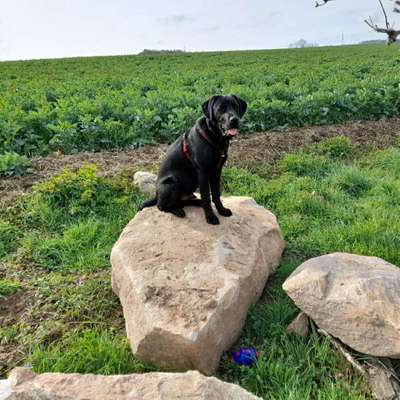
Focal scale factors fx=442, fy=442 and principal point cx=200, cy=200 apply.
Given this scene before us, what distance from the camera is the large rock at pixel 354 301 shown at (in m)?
3.11

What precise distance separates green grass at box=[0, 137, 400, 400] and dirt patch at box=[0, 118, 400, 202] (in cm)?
49

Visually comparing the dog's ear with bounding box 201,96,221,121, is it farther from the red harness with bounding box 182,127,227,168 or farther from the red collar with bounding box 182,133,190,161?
the red collar with bounding box 182,133,190,161

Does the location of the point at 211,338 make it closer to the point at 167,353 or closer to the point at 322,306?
the point at 167,353

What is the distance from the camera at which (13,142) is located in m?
8.29

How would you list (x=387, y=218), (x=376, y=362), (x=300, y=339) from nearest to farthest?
1. (x=376, y=362)
2. (x=300, y=339)
3. (x=387, y=218)

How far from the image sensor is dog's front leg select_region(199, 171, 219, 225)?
4.37m

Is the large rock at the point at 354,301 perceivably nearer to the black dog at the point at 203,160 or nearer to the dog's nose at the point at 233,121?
the black dog at the point at 203,160

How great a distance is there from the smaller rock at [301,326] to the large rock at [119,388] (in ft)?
4.23

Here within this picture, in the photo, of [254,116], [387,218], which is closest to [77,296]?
[387,218]

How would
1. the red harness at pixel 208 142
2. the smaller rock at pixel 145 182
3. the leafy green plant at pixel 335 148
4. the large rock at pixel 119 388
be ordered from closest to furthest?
the large rock at pixel 119 388
the red harness at pixel 208 142
the smaller rock at pixel 145 182
the leafy green plant at pixel 335 148

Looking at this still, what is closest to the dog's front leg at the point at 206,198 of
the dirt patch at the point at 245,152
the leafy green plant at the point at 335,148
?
the dirt patch at the point at 245,152

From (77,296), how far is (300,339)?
2086 mm

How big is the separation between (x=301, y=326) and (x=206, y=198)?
1.55 m

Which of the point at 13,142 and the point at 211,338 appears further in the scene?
the point at 13,142
